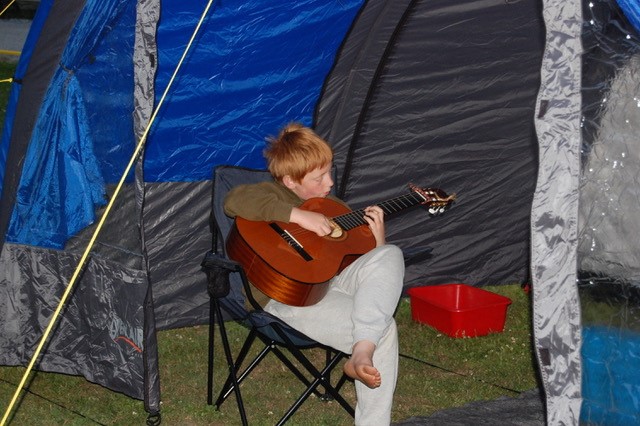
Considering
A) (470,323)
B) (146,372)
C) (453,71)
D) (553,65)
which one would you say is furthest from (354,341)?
(453,71)

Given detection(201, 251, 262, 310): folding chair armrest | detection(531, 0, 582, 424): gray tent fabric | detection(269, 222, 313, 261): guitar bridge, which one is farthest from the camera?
detection(269, 222, 313, 261): guitar bridge

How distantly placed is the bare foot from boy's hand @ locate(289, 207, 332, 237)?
20.7 inches

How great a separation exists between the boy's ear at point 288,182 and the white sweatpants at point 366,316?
397 millimetres

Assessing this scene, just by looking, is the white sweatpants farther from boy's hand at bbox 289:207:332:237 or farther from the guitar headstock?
the guitar headstock

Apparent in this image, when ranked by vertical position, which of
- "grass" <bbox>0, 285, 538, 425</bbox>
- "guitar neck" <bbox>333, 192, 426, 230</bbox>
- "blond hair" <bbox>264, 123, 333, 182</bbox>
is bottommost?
"grass" <bbox>0, 285, 538, 425</bbox>

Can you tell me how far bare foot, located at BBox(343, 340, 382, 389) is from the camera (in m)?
3.00

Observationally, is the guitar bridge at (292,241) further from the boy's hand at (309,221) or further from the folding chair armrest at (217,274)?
the folding chair armrest at (217,274)

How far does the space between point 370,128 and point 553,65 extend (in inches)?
84.9

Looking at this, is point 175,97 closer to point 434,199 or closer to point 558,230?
point 434,199

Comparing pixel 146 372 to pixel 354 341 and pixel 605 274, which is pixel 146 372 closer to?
pixel 354 341

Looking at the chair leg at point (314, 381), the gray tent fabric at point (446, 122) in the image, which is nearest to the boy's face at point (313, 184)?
the chair leg at point (314, 381)

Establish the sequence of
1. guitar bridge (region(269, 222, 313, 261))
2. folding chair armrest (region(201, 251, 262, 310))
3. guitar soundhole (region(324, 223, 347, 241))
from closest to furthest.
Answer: folding chair armrest (region(201, 251, 262, 310)), guitar bridge (region(269, 222, 313, 261)), guitar soundhole (region(324, 223, 347, 241))

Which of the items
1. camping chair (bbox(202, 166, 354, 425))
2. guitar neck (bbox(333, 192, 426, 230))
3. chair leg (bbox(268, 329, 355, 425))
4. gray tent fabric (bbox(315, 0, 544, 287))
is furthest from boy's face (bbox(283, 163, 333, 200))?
gray tent fabric (bbox(315, 0, 544, 287))

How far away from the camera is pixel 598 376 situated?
8.48ft
